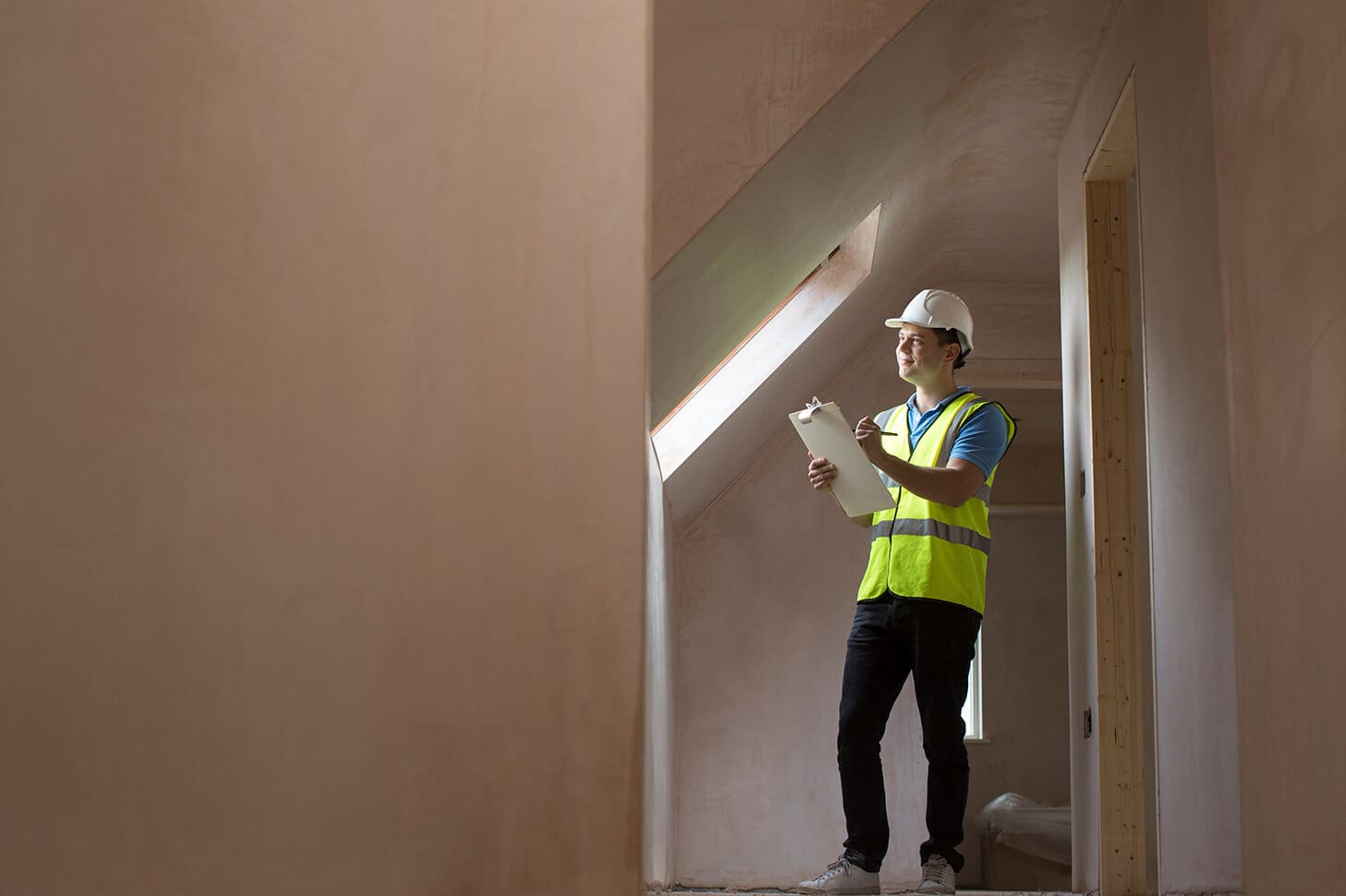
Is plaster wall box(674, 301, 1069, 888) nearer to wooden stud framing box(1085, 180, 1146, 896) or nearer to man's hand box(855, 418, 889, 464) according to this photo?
wooden stud framing box(1085, 180, 1146, 896)

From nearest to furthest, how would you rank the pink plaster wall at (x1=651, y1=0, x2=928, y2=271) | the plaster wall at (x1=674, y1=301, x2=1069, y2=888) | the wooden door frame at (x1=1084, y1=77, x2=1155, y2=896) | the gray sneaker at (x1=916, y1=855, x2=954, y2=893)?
the pink plaster wall at (x1=651, y1=0, x2=928, y2=271) → the gray sneaker at (x1=916, y1=855, x2=954, y2=893) → the wooden door frame at (x1=1084, y1=77, x2=1155, y2=896) → the plaster wall at (x1=674, y1=301, x2=1069, y2=888)

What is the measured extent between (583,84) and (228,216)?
0.51m

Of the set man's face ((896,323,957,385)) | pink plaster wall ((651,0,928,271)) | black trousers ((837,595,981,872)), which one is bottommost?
black trousers ((837,595,981,872))

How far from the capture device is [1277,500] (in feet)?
5.71

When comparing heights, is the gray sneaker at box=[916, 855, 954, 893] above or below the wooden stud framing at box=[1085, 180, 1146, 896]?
below

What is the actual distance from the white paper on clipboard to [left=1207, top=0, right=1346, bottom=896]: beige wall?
1.29 meters

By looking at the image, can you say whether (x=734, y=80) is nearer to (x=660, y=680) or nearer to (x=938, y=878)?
(x=938, y=878)

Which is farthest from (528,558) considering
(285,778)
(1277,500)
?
(1277,500)

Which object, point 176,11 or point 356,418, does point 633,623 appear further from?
point 176,11

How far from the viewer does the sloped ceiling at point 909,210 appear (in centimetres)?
315

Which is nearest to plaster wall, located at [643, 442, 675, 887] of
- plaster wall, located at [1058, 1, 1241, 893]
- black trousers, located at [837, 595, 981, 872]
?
black trousers, located at [837, 595, 981, 872]

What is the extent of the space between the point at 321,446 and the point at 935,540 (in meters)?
1.93

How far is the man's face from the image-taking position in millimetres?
3488

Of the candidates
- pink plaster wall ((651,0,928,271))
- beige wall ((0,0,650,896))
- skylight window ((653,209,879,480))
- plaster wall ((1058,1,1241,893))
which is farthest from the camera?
skylight window ((653,209,879,480))
